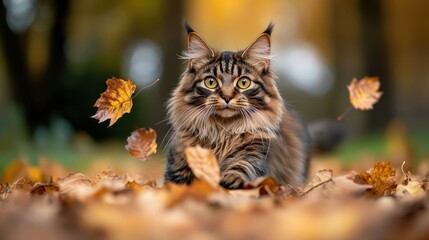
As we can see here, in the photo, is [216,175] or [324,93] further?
[324,93]

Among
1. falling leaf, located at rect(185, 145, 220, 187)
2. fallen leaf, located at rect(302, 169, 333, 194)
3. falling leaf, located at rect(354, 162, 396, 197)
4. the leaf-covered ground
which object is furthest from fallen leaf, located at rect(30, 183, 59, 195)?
falling leaf, located at rect(354, 162, 396, 197)

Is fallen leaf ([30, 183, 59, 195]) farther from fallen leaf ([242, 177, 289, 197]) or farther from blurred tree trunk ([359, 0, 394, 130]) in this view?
blurred tree trunk ([359, 0, 394, 130])

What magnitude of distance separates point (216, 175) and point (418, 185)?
1.11m

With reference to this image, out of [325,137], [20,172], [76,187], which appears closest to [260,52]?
[76,187]

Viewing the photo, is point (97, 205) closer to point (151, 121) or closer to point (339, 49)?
point (151, 121)

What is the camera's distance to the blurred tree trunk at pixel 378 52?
1488 centimetres

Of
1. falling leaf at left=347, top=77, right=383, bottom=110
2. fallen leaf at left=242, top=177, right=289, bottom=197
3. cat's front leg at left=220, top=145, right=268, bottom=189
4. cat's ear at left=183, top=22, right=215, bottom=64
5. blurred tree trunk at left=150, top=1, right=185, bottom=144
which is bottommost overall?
fallen leaf at left=242, top=177, right=289, bottom=197

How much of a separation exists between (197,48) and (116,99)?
0.60m

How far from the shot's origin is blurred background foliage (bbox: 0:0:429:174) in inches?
502

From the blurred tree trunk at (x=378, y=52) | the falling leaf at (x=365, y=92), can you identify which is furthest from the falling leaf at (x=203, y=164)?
the blurred tree trunk at (x=378, y=52)

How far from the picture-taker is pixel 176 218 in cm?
190

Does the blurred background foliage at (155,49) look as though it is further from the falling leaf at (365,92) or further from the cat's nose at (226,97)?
the cat's nose at (226,97)

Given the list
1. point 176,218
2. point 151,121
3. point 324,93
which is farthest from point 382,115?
point 176,218

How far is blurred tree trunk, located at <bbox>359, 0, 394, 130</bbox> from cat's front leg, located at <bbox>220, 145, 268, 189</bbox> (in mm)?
11922
